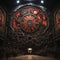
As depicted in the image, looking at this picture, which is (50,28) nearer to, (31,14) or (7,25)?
(31,14)

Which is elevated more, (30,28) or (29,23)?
(29,23)

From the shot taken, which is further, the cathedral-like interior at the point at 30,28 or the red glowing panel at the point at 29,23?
the red glowing panel at the point at 29,23

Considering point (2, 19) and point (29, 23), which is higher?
point (2, 19)

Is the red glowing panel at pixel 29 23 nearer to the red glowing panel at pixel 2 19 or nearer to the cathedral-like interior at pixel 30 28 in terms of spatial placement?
the cathedral-like interior at pixel 30 28

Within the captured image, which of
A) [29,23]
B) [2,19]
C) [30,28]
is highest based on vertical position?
[2,19]

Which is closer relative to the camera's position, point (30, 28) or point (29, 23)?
point (30, 28)

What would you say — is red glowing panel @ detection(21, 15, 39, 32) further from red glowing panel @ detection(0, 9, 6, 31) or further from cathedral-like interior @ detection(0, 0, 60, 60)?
red glowing panel @ detection(0, 9, 6, 31)

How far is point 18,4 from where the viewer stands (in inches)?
526

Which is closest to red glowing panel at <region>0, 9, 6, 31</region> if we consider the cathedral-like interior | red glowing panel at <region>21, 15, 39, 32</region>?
the cathedral-like interior

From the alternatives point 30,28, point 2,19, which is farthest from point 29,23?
point 2,19

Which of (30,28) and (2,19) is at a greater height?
(2,19)

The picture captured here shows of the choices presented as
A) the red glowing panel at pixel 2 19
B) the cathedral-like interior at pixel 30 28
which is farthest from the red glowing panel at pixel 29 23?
the red glowing panel at pixel 2 19

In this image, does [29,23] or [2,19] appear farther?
[29,23]

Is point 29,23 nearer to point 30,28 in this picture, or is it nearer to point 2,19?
point 30,28
